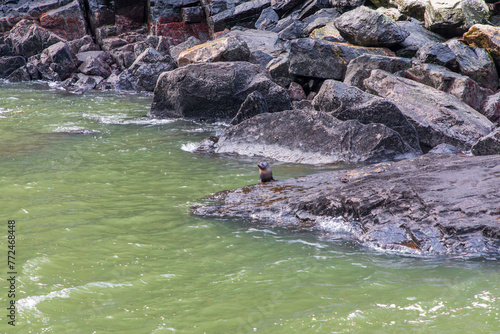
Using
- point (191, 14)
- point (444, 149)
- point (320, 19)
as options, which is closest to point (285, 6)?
point (320, 19)

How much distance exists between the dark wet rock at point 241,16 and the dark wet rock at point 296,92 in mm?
12314

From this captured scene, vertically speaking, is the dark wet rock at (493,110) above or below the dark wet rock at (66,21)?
below

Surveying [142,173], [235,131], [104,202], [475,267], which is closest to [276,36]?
[235,131]

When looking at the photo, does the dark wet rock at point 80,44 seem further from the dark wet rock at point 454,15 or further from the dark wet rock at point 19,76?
the dark wet rock at point 454,15

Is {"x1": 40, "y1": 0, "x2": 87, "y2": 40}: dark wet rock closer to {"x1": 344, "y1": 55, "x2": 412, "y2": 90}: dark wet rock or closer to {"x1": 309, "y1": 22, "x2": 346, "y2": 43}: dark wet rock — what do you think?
{"x1": 309, "y1": 22, "x2": 346, "y2": 43}: dark wet rock

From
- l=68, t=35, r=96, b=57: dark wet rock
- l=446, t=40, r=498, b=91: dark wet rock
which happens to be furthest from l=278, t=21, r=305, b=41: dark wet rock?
l=68, t=35, r=96, b=57: dark wet rock

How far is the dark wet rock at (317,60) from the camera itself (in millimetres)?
14562

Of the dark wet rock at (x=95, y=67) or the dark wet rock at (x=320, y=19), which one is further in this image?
the dark wet rock at (x=95, y=67)

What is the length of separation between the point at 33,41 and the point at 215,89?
18.1 metres

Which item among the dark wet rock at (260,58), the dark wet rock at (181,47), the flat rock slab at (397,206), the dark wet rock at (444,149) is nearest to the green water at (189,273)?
the flat rock slab at (397,206)

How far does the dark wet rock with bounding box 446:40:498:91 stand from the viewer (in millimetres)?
13250

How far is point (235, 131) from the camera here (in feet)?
34.0

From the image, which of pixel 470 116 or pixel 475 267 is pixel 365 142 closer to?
pixel 470 116

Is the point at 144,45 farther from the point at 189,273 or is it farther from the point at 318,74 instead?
the point at 189,273
